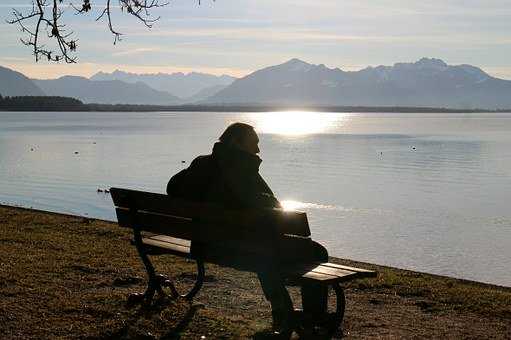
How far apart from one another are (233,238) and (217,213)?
10.3 inches

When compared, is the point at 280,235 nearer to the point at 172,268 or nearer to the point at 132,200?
the point at 132,200

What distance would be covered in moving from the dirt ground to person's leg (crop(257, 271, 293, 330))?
24cm

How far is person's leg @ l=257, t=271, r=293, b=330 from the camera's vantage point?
19.4ft

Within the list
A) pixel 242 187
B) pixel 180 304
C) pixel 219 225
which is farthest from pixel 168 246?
pixel 242 187

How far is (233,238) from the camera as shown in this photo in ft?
20.1

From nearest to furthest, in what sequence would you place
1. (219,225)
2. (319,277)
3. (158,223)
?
(319,277), (219,225), (158,223)

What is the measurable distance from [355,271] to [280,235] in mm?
821

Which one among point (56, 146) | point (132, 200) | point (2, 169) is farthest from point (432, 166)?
point (132, 200)

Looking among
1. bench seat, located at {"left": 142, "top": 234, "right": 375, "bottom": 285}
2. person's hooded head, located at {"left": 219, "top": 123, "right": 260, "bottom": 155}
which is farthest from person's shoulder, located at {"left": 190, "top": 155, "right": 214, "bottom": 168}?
bench seat, located at {"left": 142, "top": 234, "right": 375, "bottom": 285}

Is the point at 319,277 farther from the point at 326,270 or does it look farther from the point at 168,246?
the point at 168,246

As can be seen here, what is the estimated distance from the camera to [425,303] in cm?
821

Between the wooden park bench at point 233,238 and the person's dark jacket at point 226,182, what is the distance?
18cm

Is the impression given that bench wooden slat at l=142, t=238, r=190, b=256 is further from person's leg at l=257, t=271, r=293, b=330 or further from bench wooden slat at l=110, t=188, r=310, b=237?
person's leg at l=257, t=271, r=293, b=330

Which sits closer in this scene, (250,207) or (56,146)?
(250,207)
